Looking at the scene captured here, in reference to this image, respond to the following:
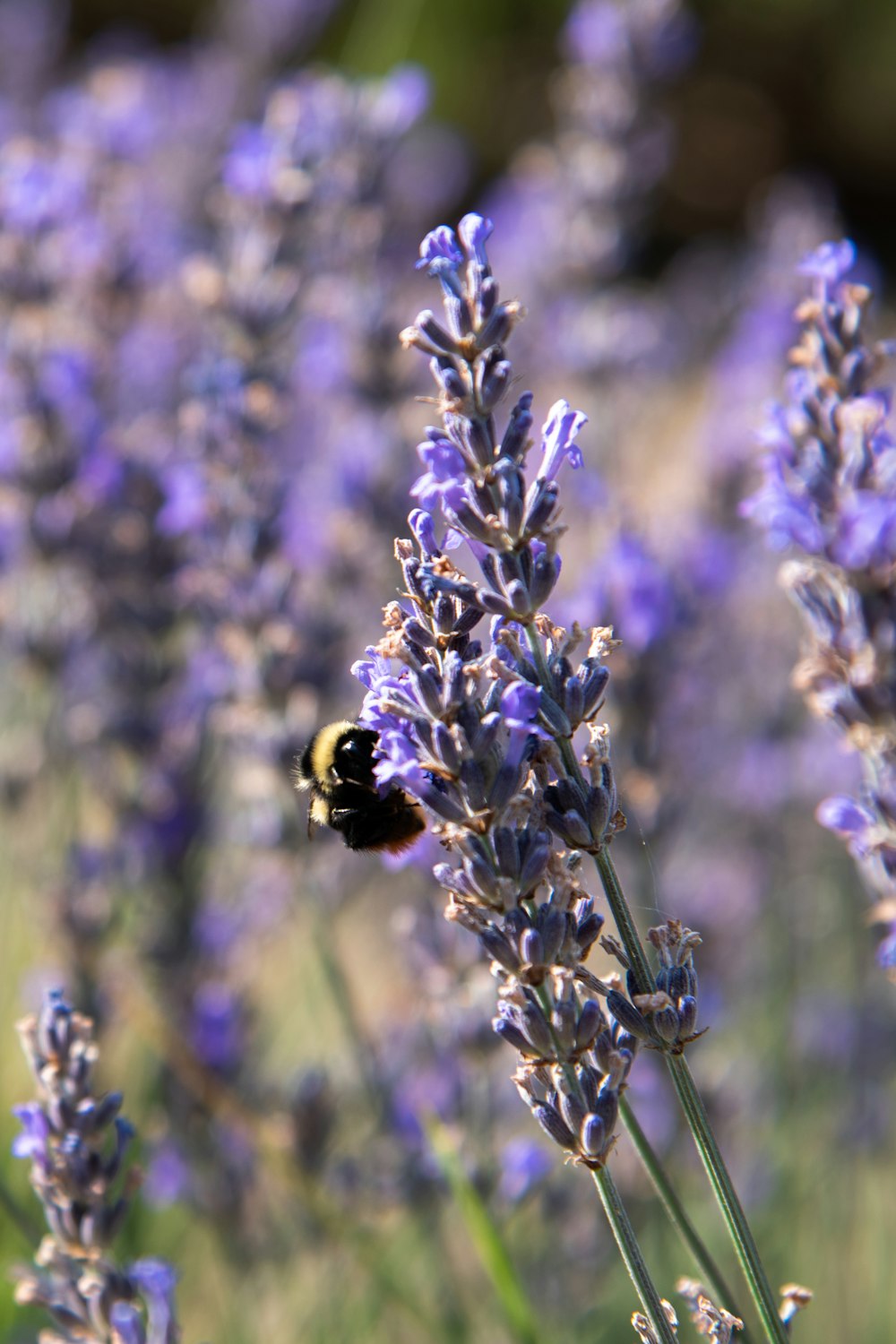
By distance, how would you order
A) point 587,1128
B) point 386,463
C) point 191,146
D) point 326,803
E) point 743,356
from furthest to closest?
1. point 191,146
2. point 743,356
3. point 386,463
4. point 326,803
5. point 587,1128

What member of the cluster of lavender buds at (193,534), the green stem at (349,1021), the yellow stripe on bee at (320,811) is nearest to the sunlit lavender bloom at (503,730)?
the yellow stripe on bee at (320,811)

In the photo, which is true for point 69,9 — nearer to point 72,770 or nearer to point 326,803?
point 72,770

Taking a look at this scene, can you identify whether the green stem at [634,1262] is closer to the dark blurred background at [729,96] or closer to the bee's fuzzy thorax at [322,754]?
the bee's fuzzy thorax at [322,754]

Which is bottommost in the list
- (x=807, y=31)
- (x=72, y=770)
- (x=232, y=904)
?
(x=232, y=904)

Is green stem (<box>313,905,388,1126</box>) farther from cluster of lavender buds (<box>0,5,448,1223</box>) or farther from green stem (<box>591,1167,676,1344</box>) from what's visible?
green stem (<box>591,1167,676,1344</box>)

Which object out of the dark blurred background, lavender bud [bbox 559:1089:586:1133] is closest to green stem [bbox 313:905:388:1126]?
lavender bud [bbox 559:1089:586:1133]

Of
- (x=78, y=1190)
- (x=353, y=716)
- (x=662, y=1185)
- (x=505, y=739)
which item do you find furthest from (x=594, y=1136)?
(x=353, y=716)

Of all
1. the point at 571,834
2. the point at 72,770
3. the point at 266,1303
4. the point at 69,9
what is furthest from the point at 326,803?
the point at 69,9
